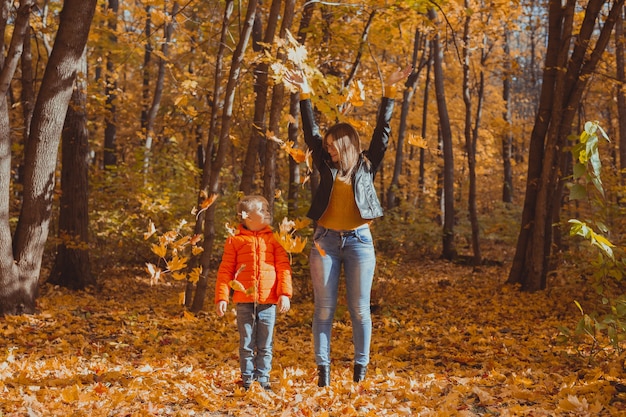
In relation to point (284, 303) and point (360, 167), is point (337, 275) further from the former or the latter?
point (360, 167)

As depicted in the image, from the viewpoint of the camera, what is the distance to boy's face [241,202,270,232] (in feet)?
13.3

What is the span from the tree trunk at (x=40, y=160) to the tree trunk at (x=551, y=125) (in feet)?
20.9

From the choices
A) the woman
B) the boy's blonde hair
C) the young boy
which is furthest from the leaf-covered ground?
the boy's blonde hair

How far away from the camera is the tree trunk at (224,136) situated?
6.57 meters

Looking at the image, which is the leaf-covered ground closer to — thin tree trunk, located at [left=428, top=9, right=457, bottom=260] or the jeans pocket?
the jeans pocket

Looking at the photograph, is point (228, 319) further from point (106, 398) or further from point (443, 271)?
point (443, 271)

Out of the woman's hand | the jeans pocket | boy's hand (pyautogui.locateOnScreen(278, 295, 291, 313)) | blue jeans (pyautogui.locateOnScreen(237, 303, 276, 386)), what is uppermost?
the woman's hand

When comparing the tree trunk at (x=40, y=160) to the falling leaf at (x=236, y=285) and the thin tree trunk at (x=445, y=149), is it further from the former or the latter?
the thin tree trunk at (x=445, y=149)

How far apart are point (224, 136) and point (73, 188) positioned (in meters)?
3.78

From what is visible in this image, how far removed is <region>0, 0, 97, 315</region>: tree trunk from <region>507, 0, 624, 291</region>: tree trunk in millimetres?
6361

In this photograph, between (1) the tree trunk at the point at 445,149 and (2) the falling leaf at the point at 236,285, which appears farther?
(1) the tree trunk at the point at 445,149

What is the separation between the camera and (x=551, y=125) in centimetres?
860

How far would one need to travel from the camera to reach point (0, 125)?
6250 mm

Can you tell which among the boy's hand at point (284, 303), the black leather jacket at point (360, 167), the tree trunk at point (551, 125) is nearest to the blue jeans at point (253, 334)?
the boy's hand at point (284, 303)
